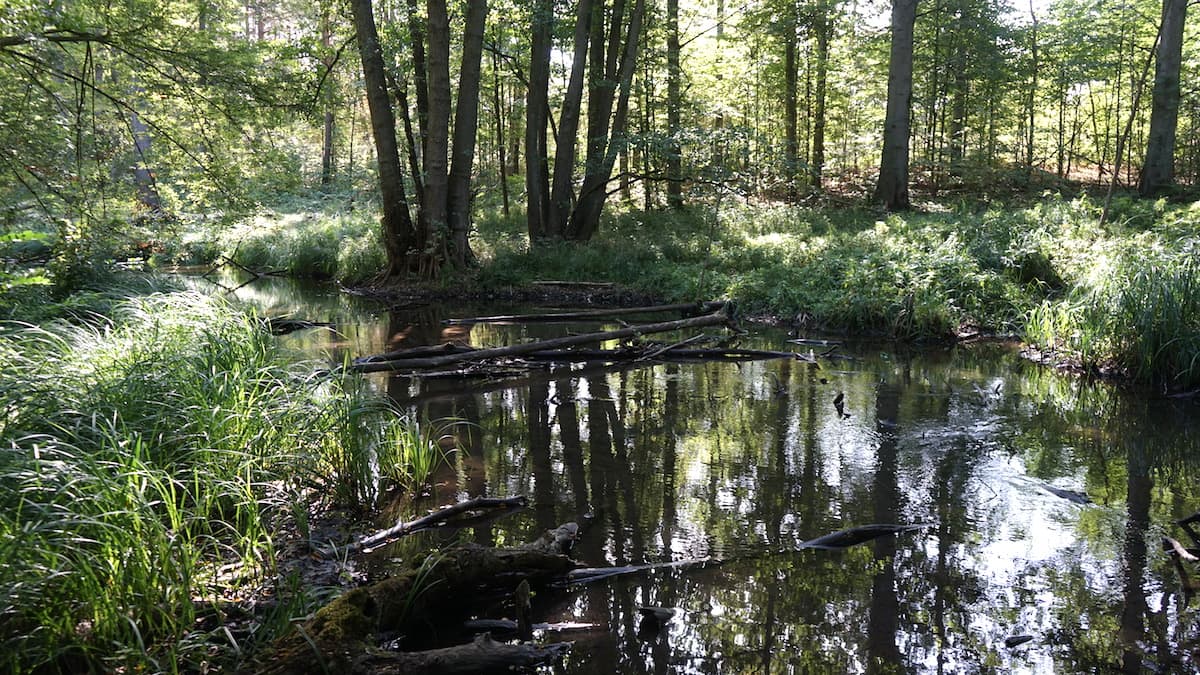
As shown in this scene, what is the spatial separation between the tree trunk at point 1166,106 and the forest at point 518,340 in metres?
0.08

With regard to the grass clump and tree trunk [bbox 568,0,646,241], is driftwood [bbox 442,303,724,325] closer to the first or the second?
tree trunk [bbox 568,0,646,241]

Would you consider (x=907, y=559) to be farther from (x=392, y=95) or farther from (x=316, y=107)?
(x=392, y=95)

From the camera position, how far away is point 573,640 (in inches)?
137

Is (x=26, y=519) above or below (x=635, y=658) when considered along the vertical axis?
above

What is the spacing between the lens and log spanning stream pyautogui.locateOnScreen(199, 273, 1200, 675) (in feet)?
11.6

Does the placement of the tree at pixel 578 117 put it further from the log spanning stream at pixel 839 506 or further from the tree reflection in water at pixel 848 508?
the tree reflection in water at pixel 848 508

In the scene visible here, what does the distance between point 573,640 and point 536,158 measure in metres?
14.4

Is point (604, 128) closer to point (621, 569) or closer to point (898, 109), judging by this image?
point (898, 109)

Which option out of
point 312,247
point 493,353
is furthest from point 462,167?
point 493,353

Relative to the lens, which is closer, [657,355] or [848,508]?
[848,508]

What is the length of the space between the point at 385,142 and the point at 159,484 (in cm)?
1224

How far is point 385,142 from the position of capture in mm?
14523

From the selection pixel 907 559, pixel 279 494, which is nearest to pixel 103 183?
pixel 279 494

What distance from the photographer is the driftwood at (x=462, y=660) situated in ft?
9.47
